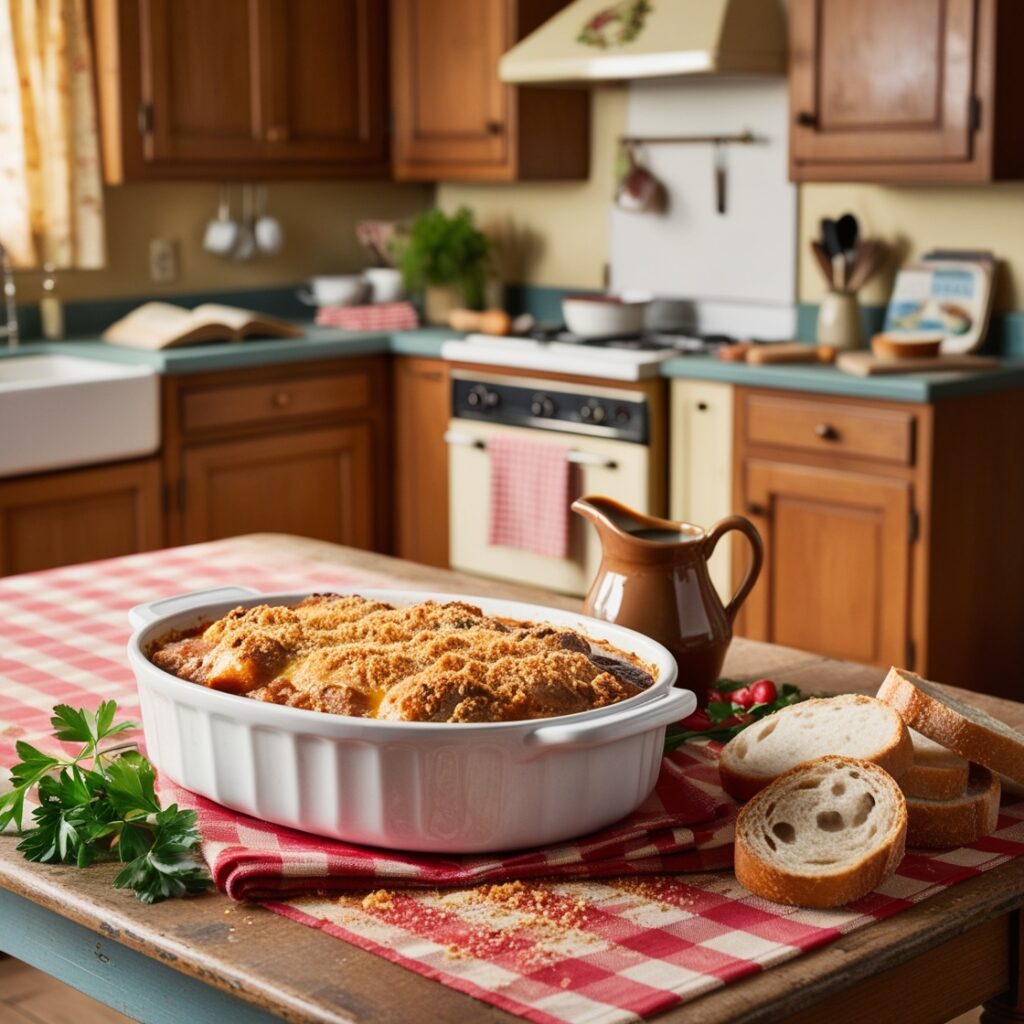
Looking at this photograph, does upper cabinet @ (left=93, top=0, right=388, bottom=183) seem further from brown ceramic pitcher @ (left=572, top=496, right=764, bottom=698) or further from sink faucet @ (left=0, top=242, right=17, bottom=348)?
brown ceramic pitcher @ (left=572, top=496, right=764, bottom=698)

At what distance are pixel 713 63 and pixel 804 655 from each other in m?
2.36

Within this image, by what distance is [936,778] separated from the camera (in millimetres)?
1197

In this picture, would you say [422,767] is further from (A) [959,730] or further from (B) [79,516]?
(B) [79,516]

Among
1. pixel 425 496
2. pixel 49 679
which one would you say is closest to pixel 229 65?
pixel 425 496

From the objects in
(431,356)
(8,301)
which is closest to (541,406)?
(431,356)

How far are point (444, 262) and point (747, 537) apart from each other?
3.25 meters

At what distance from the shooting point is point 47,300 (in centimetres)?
430

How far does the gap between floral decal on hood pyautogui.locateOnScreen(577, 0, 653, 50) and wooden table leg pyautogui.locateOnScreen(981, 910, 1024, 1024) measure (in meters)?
3.15

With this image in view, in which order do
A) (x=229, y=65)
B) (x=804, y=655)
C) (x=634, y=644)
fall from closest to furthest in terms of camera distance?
(x=634, y=644) → (x=804, y=655) → (x=229, y=65)

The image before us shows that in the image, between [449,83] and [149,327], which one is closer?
[149,327]

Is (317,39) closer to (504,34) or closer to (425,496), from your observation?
(504,34)

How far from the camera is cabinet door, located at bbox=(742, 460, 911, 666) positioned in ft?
11.2

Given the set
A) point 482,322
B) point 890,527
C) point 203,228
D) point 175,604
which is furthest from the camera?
point 203,228

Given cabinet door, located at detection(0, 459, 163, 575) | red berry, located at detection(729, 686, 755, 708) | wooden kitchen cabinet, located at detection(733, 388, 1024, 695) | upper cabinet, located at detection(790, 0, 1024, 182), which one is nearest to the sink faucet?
cabinet door, located at detection(0, 459, 163, 575)
